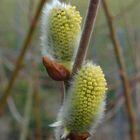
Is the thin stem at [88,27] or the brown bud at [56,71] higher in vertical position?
the thin stem at [88,27]

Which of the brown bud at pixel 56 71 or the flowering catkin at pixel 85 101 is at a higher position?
the brown bud at pixel 56 71

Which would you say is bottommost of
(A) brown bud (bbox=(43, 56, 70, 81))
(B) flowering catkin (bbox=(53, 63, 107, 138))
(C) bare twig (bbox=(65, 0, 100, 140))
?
(B) flowering catkin (bbox=(53, 63, 107, 138))

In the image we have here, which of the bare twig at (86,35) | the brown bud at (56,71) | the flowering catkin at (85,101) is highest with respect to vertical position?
the bare twig at (86,35)

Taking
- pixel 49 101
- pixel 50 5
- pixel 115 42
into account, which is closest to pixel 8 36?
pixel 49 101

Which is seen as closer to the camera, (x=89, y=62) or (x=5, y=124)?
(x=89, y=62)

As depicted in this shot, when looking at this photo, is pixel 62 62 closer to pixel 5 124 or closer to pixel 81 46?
pixel 81 46
